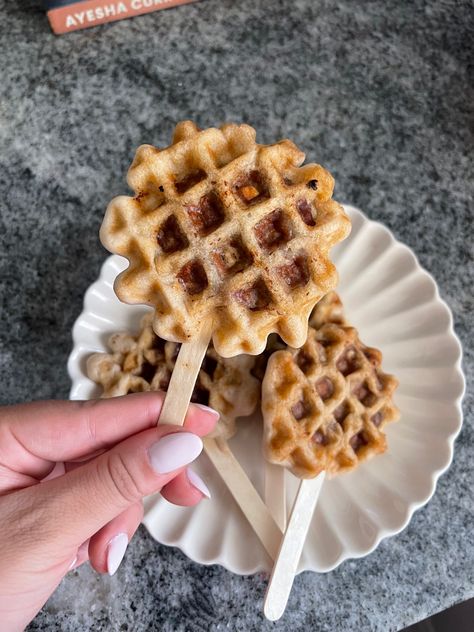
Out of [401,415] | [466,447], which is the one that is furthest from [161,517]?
[466,447]

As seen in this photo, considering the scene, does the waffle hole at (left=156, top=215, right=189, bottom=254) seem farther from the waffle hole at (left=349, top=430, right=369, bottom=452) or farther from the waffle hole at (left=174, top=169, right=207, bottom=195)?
the waffle hole at (left=349, top=430, right=369, bottom=452)

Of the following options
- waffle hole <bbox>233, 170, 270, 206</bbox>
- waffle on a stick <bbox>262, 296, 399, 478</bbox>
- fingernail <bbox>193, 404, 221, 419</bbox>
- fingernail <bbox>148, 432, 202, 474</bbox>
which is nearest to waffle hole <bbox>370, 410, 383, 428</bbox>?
waffle on a stick <bbox>262, 296, 399, 478</bbox>

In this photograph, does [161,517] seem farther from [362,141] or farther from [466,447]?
[362,141]

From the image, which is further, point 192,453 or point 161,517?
point 161,517

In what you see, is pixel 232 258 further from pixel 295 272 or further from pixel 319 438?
pixel 319 438

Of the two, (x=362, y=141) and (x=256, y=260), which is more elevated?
(x=256, y=260)

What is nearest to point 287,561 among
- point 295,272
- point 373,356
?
point 373,356
